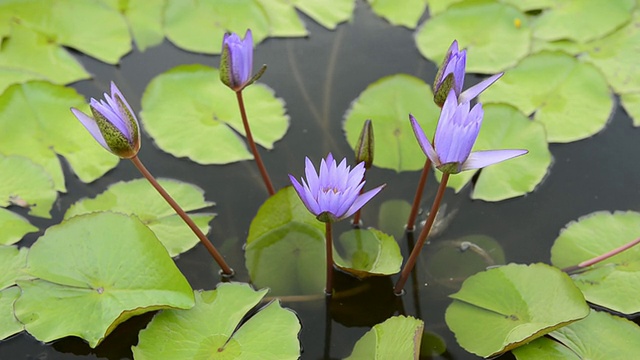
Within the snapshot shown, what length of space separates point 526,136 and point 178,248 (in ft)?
4.07

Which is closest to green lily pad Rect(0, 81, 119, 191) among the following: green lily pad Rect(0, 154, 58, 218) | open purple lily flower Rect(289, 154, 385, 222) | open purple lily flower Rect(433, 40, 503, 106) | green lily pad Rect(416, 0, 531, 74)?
green lily pad Rect(0, 154, 58, 218)

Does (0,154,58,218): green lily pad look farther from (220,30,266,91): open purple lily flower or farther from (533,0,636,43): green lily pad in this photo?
(533,0,636,43): green lily pad

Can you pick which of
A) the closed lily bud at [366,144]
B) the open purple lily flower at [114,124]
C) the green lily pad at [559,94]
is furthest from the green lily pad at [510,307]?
the open purple lily flower at [114,124]

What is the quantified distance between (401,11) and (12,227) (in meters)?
1.77

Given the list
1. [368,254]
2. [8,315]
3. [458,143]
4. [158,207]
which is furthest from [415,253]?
[8,315]

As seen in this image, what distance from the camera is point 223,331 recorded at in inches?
63.0

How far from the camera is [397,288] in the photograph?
5.94 feet

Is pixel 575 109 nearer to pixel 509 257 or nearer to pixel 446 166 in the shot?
pixel 509 257

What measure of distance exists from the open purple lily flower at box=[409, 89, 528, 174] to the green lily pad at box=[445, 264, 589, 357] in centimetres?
51

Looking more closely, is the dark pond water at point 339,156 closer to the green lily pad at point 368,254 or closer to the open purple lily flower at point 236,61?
the green lily pad at point 368,254

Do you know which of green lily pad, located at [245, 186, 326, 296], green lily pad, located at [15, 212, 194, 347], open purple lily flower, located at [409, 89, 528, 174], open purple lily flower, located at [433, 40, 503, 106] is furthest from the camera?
green lily pad, located at [245, 186, 326, 296]

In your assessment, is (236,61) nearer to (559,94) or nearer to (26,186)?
(26,186)

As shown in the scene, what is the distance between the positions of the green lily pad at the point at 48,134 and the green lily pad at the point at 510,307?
1.27 meters

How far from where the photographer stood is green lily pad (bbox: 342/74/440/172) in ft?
6.98
